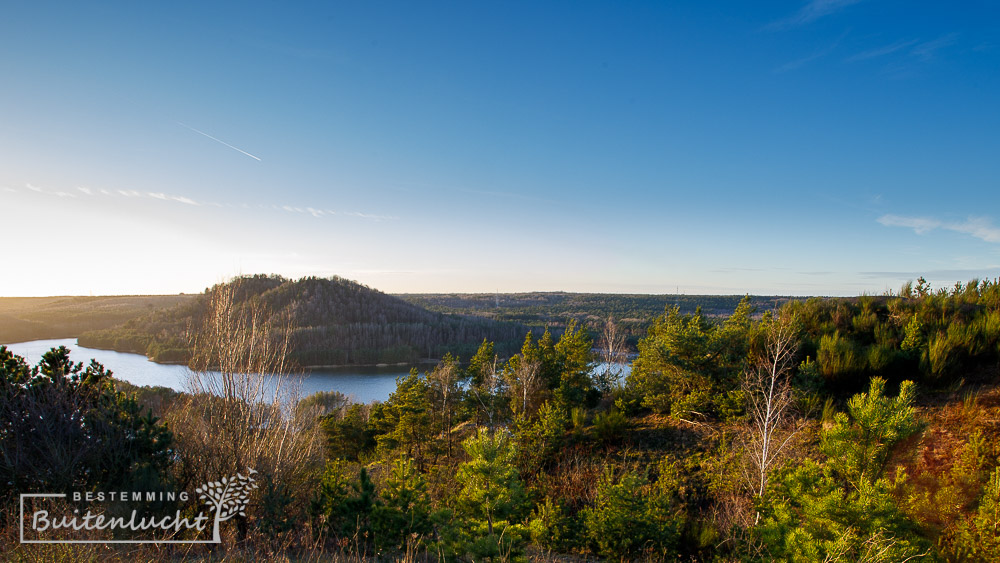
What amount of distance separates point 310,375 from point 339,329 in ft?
116

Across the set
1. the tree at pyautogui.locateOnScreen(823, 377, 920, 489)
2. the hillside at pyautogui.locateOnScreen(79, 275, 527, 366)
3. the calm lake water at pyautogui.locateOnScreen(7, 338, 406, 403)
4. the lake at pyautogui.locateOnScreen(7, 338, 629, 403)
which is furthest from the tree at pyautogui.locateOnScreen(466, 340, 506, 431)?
the hillside at pyautogui.locateOnScreen(79, 275, 527, 366)

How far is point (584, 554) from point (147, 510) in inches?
348

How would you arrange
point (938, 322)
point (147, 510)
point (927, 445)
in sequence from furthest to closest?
point (938, 322) → point (927, 445) → point (147, 510)

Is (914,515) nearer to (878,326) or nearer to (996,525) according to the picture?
(996,525)

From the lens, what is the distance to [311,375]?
178ft

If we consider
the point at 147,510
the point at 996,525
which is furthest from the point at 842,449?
the point at 147,510

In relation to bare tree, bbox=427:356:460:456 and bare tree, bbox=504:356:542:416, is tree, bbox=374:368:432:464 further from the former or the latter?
bare tree, bbox=504:356:542:416

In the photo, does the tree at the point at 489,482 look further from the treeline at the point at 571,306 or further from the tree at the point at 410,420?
the treeline at the point at 571,306

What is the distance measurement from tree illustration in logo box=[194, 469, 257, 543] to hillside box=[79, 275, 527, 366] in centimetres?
4732

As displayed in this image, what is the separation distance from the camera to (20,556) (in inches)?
148

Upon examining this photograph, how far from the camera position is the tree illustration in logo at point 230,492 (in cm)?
Result: 736

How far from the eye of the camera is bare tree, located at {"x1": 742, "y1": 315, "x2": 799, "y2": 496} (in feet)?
31.1

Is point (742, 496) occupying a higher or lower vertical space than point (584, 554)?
higher

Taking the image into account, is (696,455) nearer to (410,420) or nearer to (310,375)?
(410,420)
